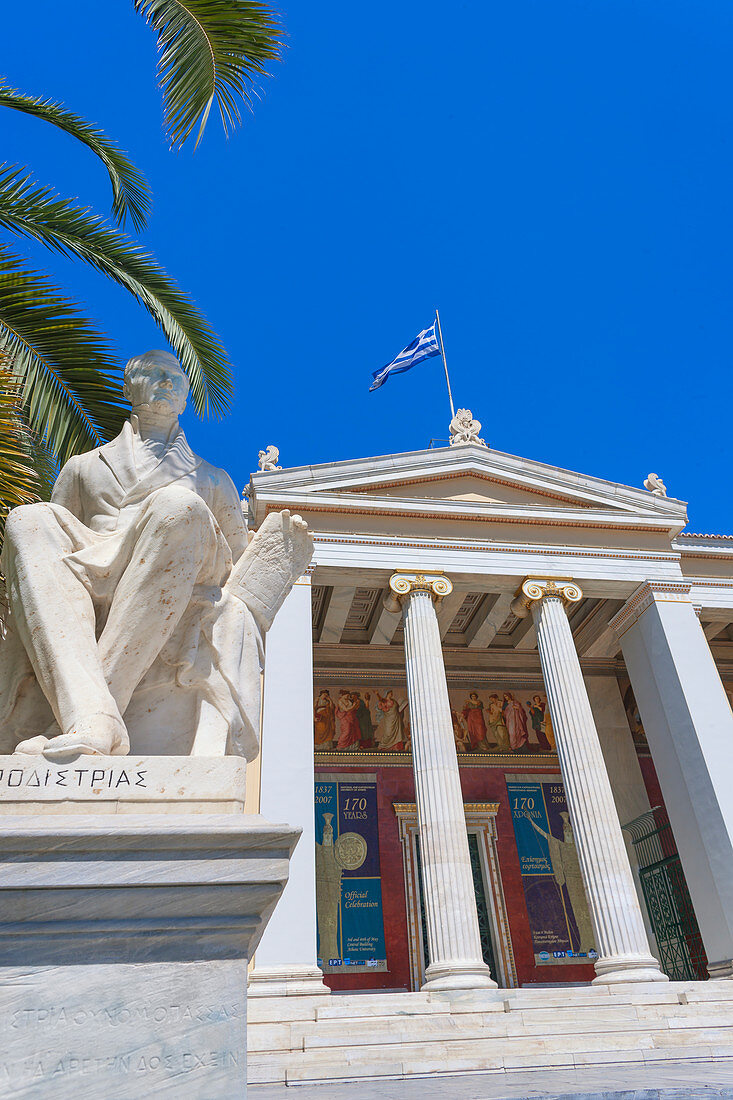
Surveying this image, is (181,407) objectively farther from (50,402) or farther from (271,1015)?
(271,1015)

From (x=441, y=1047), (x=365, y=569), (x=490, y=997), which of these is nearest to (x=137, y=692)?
(x=441, y=1047)

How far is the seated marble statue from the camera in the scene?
7.32 ft

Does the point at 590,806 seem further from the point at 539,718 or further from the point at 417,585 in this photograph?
the point at 539,718

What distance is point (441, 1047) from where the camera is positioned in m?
7.73

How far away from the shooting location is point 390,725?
54.7 ft

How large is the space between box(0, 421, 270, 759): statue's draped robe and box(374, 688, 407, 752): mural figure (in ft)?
46.5

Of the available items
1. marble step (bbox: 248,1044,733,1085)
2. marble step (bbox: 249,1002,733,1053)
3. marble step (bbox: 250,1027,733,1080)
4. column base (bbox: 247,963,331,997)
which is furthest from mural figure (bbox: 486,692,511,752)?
marble step (bbox: 248,1044,733,1085)

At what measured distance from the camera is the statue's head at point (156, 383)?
2867 millimetres

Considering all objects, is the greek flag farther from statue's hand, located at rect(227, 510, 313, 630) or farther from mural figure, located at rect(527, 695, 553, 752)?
statue's hand, located at rect(227, 510, 313, 630)

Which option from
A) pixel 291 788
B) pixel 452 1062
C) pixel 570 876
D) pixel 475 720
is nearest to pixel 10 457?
pixel 452 1062

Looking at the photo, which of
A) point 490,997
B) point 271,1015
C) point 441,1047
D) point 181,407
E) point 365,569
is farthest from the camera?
point 365,569

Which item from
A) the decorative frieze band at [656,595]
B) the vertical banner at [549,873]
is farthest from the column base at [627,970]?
the decorative frieze band at [656,595]

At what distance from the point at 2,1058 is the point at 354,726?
15220mm

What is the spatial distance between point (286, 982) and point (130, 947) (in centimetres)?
867
